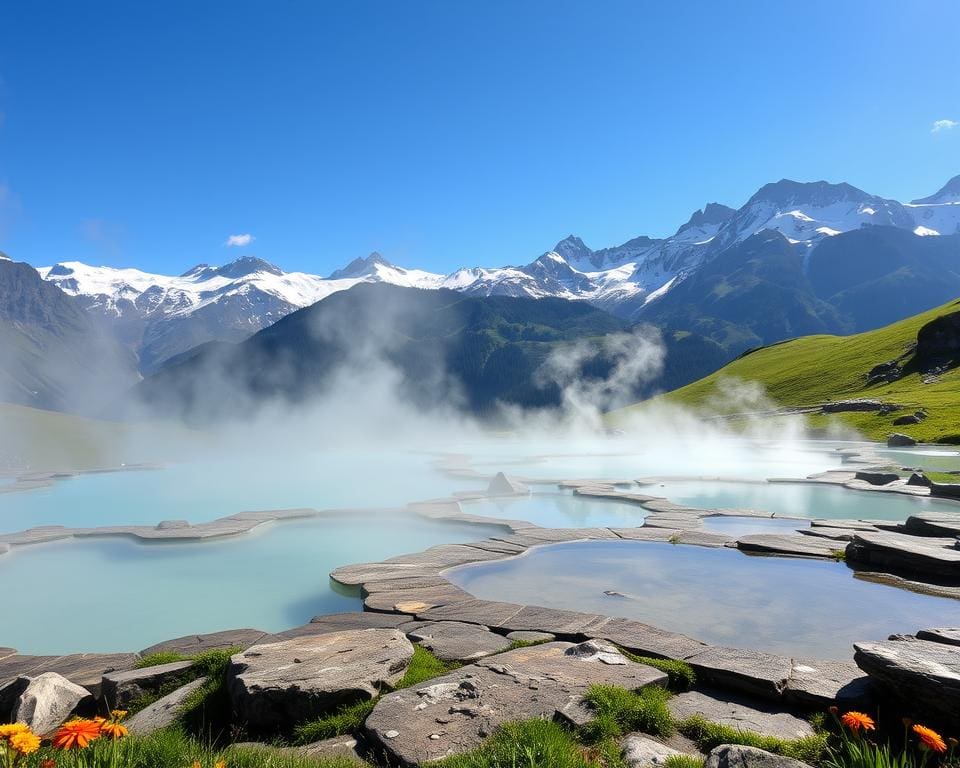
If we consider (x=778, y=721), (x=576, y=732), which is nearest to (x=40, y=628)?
(x=576, y=732)

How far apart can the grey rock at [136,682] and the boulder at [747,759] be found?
6.12 metres

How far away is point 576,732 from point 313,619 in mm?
5617

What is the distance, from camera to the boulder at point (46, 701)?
20.2 ft

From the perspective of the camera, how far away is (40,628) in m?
10.3

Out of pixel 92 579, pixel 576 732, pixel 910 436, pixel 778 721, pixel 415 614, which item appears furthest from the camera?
pixel 910 436

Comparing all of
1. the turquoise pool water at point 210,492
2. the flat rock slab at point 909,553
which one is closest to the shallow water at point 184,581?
the turquoise pool water at point 210,492

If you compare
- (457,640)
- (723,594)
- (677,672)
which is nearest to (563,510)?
(723,594)

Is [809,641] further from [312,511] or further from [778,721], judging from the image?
[312,511]

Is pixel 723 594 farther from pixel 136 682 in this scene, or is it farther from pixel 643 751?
pixel 136 682

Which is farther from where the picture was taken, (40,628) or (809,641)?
(40,628)

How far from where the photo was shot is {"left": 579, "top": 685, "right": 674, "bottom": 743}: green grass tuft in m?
5.40

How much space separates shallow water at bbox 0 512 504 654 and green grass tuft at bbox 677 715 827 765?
661 centimetres

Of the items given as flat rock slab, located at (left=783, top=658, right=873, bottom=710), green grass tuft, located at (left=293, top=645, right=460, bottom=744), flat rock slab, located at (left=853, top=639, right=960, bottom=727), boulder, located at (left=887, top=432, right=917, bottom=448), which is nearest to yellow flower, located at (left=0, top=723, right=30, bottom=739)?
green grass tuft, located at (left=293, top=645, right=460, bottom=744)

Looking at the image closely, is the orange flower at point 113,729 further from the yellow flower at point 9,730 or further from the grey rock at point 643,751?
the grey rock at point 643,751
